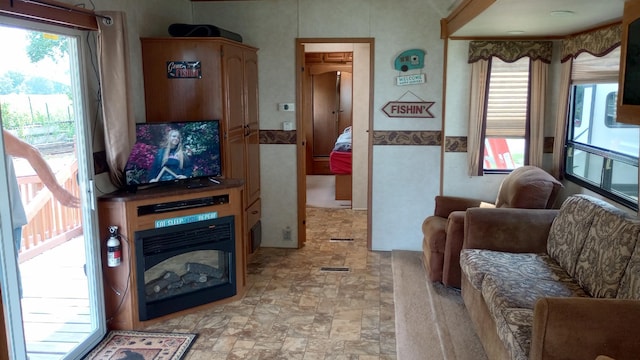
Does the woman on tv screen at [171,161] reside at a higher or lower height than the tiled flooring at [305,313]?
higher

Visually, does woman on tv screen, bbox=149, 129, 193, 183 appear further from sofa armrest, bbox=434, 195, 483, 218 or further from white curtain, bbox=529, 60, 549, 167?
white curtain, bbox=529, 60, 549, 167

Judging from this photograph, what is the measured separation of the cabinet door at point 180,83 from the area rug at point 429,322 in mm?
2062

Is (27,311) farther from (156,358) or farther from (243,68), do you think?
(243,68)

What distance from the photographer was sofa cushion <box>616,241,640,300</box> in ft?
8.18

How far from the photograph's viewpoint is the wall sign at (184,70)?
415 cm

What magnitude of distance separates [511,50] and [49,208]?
3845mm

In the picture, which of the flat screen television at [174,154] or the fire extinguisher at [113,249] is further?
the flat screen television at [174,154]

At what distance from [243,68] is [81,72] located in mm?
1708

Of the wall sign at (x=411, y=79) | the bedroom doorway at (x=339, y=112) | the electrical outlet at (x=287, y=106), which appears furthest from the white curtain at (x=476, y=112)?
the electrical outlet at (x=287, y=106)

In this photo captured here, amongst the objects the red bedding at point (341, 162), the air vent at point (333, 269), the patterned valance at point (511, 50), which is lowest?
the air vent at point (333, 269)

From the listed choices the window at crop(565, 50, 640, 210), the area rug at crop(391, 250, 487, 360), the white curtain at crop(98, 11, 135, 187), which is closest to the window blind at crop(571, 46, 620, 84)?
the window at crop(565, 50, 640, 210)

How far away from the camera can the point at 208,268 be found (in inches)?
155

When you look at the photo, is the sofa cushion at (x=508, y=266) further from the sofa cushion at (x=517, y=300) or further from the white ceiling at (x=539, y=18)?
the white ceiling at (x=539, y=18)

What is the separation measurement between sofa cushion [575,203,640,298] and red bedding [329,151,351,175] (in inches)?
169
